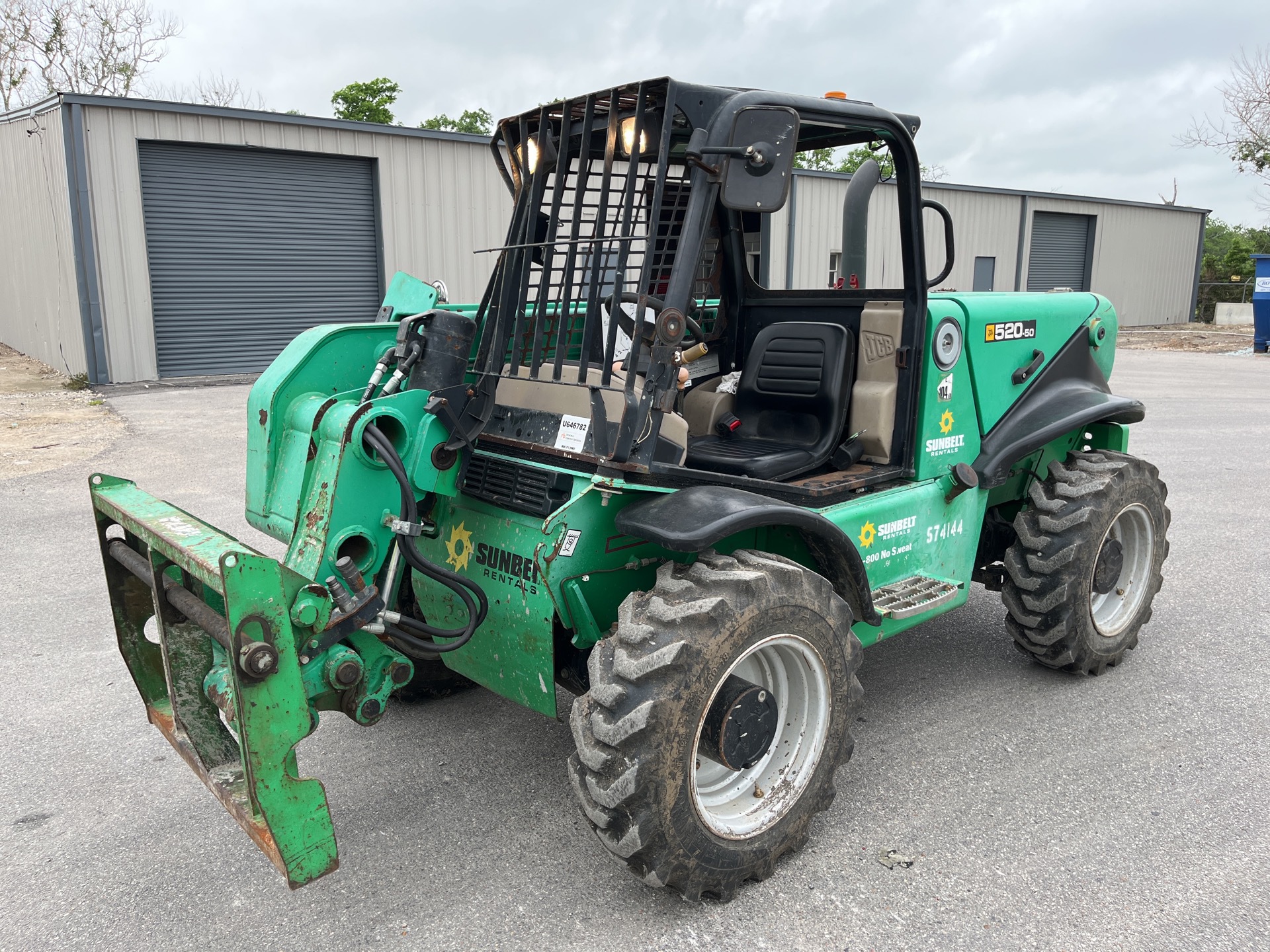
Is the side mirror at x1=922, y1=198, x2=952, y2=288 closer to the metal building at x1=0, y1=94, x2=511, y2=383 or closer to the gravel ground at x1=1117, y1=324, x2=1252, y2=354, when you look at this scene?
the metal building at x1=0, y1=94, x2=511, y2=383

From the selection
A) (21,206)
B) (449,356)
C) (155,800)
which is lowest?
(155,800)

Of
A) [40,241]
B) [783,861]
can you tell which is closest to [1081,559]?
[783,861]

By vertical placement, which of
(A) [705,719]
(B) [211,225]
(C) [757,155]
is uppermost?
(B) [211,225]

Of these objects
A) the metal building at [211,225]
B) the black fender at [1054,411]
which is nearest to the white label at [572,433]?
the black fender at [1054,411]

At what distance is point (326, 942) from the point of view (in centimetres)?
278

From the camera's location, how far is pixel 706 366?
15.2ft

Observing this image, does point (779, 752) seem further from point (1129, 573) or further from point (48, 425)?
point (48, 425)

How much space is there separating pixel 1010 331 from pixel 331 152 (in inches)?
587

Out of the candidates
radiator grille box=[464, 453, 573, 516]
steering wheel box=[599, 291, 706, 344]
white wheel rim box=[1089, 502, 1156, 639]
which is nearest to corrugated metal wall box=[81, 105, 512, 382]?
radiator grille box=[464, 453, 573, 516]

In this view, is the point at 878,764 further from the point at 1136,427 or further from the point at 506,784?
the point at 1136,427

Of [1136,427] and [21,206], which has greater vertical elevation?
[21,206]

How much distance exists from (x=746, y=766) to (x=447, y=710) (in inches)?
64.0

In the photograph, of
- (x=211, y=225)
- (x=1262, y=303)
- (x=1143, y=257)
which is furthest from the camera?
(x=1143, y=257)

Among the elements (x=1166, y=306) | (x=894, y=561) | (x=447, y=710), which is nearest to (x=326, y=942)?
(x=447, y=710)
